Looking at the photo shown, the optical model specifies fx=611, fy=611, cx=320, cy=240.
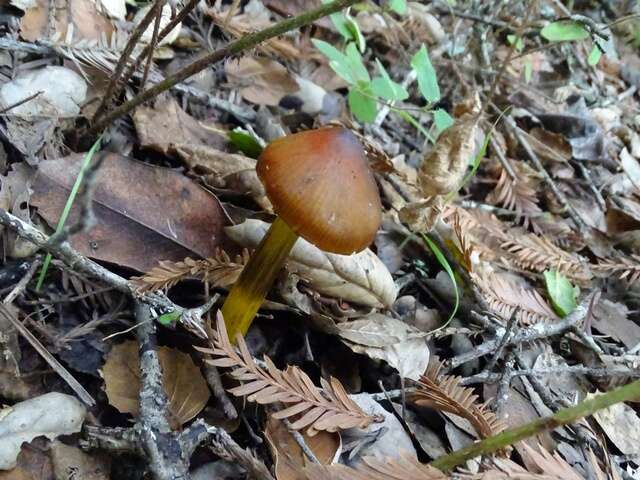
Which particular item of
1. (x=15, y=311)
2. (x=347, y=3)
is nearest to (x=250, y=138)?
(x=347, y=3)

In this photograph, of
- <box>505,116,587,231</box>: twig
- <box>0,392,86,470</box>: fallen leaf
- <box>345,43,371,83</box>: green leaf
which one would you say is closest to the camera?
<box>0,392,86,470</box>: fallen leaf

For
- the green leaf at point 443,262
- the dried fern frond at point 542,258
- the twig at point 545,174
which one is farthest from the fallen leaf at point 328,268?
the twig at point 545,174

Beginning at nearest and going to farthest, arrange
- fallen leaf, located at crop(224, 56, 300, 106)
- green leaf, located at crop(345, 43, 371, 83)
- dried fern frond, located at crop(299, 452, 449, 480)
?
dried fern frond, located at crop(299, 452, 449, 480), green leaf, located at crop(345, 43, 371, 83), fallen leaf, located at crop(224, 56, 300, 106)

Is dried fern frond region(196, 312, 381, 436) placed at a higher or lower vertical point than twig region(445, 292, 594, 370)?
higher

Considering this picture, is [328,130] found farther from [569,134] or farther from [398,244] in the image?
[569,134]

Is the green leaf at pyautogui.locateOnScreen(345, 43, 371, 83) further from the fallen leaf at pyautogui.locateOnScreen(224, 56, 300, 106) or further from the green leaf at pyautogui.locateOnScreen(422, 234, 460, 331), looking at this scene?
the green leaf at pyautogui.locateOnScreen(422, 234, 460, 331)

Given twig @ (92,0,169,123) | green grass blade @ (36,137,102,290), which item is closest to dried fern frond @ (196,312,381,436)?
green grass blade @ (36,137,102,290)

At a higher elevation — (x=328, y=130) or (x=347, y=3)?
(x=347, y=3)
